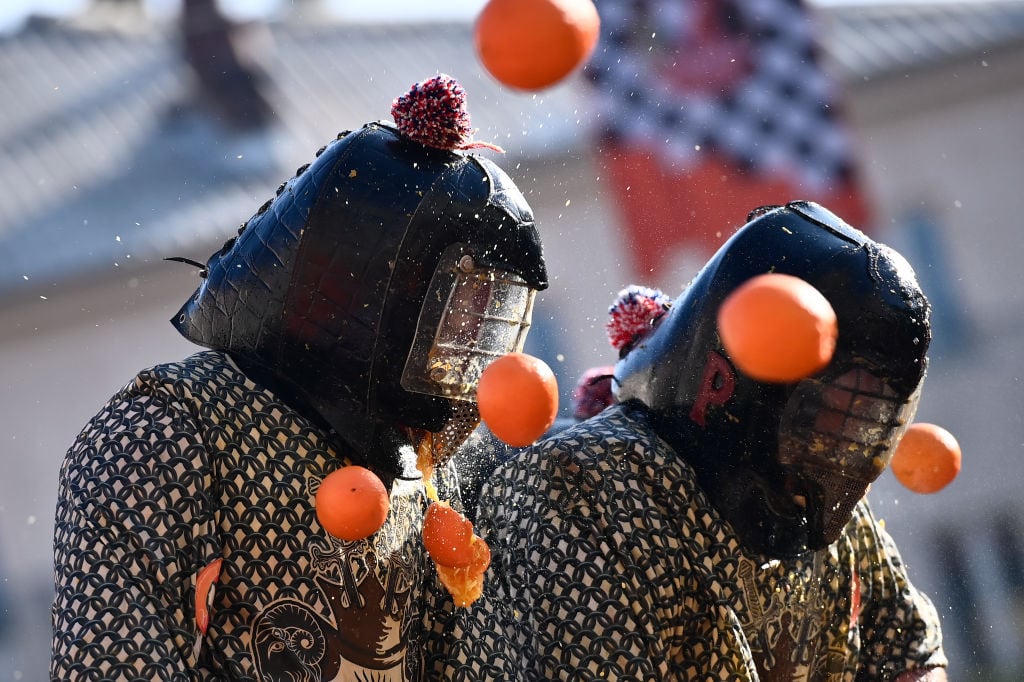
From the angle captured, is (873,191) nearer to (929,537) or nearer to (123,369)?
(929,537)

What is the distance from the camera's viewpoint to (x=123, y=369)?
421 inches

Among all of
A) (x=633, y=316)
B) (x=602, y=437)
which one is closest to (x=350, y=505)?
(x=602, y=437)

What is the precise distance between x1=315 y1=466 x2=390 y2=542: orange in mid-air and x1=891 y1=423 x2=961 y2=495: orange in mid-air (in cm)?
144

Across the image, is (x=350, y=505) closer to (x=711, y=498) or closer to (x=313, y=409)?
(x=313, y=409)

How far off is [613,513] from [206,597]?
3.54 ft

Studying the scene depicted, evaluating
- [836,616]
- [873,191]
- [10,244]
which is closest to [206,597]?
[836,616]

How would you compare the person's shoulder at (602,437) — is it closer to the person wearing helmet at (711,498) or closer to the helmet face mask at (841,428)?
the person wearing helmet at (711,498)

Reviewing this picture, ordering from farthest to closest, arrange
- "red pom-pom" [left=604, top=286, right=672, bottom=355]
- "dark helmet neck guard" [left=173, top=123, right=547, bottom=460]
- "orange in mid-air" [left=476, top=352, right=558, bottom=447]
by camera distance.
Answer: "red pom-pom" [left=604, top=286, right=672, bottom=355] < "dark helmet neck guard" [left=173, top=123, right=547, bottom=460] < "orange in mid-air" [left=476, top=352, right=558, bottom=447]

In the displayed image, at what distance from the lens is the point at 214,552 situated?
313cm

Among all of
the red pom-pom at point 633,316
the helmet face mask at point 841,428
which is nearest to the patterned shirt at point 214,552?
the red pom-pom at point 633,316

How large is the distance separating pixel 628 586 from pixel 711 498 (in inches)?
15.0

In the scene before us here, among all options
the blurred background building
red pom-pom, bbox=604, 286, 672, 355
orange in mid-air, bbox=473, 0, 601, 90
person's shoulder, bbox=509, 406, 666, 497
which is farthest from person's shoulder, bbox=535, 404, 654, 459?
the blurred background building

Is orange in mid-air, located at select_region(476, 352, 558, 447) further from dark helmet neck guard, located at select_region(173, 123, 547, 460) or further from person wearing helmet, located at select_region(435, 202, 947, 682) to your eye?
person wearing helmet, located at select_region(435, 202, 947, 682)

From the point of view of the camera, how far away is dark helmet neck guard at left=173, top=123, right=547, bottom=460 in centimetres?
333
